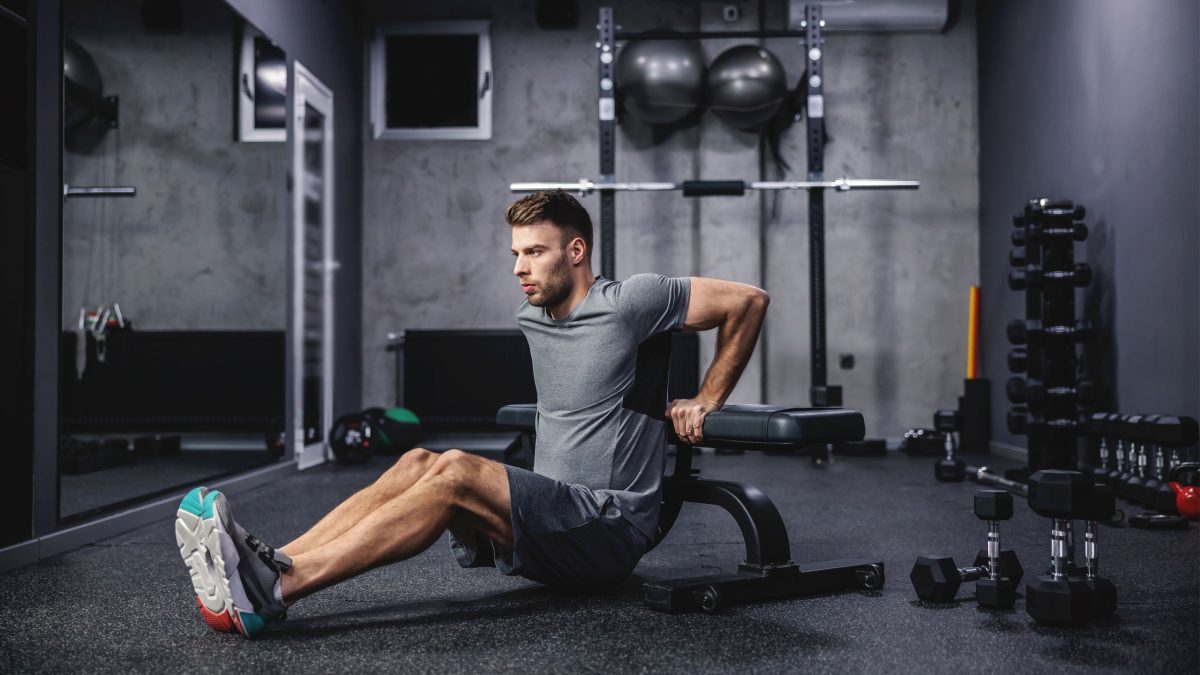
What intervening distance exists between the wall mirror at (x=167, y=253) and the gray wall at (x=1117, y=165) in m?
3.66

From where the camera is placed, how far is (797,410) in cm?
197

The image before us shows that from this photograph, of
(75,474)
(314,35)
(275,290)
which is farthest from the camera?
(314,35)

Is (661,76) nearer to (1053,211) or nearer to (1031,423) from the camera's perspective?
(1053,211)

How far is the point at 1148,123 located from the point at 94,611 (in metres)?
3.89

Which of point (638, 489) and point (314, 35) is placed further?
point (314, 35)

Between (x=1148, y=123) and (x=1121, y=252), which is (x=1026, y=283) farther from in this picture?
(x=1148, y=123)

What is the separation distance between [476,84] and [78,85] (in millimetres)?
3293

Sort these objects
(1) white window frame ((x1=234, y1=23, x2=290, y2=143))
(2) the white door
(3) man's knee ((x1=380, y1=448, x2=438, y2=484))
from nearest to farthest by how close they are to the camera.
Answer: (3) man's knee ((x1=380, y1=448, x2=438, y2=484)), (1) white window frame ((x1=234, y1=23, x2=290, y2=143)), (2) the white door

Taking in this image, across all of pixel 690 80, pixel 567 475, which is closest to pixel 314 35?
pixel 690 80

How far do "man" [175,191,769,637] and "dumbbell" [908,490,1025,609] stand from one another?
1.80ft

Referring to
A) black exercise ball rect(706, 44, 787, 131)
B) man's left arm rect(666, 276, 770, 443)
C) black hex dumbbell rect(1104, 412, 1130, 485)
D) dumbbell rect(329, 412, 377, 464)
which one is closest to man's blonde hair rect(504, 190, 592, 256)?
man's left arm rect(666, 276, 770, 443)

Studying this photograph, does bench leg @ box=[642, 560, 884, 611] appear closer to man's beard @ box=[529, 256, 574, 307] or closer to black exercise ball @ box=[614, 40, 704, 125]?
man's beard @ box=[529, 256, 574, 307]

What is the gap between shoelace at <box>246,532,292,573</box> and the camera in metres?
1.66

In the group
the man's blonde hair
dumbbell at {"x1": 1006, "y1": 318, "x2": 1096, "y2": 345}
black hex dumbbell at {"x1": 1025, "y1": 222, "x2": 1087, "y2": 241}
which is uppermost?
black hex dumbbell at {"x1": 1025, "y1": 222, "x2": 1087, "y2": 241}
